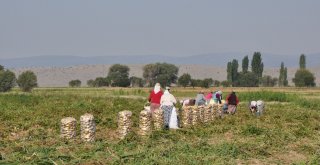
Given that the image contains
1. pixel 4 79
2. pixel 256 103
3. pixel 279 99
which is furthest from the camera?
pixel 4 79

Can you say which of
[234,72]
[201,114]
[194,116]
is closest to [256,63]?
[234,72]

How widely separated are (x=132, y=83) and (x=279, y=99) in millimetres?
78716

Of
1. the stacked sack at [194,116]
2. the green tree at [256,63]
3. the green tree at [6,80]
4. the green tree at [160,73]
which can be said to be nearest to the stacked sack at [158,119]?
the stacked sack at [194,116]

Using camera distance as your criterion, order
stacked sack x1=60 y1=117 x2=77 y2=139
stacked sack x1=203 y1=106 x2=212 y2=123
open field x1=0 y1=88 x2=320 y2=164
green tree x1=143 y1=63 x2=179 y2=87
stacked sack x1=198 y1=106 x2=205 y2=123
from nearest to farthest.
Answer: open field x1=0 y1=88 x2=320 y2=164, stacked sack x1=60 y1=117 x2=77 y2=139, stacked sack x1=198 y1=106 x2=205 y2=123, stacked sack x1=203 y1=106 x2=212 y2=123, green tree x1=143 y1=63 x2=179 y2=87

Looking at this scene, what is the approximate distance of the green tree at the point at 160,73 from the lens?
135225mm

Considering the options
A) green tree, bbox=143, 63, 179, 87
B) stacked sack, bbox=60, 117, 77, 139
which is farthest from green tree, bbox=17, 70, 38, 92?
stacked sack, bbox=60, 117, 77, 139

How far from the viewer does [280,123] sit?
25.4 meters

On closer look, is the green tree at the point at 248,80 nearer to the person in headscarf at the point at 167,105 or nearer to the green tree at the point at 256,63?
the green tree at the point at 256,63

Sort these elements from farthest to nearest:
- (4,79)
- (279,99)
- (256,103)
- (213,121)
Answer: (4,79)
(279,99)
(256,103)
(213,121)

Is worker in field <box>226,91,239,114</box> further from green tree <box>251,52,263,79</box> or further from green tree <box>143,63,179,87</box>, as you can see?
green tree <box>143,63,179,87</box>

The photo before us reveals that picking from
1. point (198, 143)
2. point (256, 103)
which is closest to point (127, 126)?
point (198, 143)

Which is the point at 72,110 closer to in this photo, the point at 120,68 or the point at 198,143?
the point at 198,143

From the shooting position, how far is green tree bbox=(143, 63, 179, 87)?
444 feet

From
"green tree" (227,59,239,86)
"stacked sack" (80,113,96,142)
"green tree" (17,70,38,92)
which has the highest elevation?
"green tree" (227,59,239,86)
